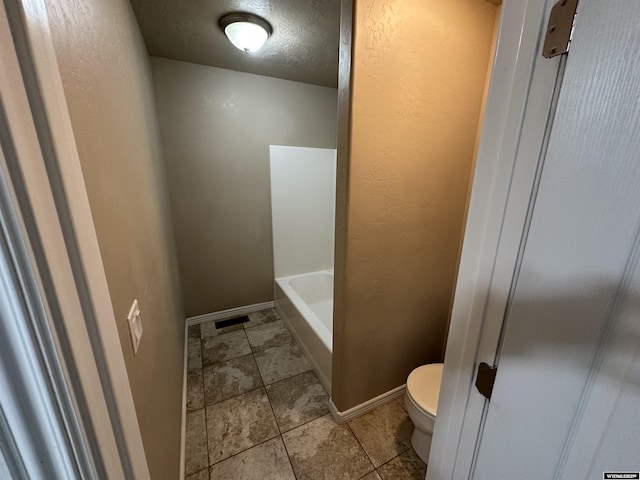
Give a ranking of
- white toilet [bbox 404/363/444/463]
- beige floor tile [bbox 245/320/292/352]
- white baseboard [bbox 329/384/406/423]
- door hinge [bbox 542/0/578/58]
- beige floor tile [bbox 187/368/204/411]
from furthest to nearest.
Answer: beige floor tile [bbox 245/320/292/352]
beige floor tile [bbox 187/368/204/411]
white baseboard [bbox 329/384/406/423]
white toilet [bbox 404/363/444/463]
door hinge [bbox 542/0/578/58]

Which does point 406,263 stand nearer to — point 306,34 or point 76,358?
point 76,358

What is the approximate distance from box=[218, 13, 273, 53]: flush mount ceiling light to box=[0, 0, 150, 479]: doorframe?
150cm

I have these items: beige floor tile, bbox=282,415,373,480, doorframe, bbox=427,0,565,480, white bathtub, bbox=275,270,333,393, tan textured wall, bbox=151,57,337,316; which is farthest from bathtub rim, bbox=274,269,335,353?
doorframe, bbox=427,0,565,480

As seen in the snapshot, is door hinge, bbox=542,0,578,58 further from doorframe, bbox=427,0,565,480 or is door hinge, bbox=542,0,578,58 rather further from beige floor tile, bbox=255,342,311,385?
beige floor tile, bbox=255,342,311,385

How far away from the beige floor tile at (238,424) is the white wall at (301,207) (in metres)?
1.37

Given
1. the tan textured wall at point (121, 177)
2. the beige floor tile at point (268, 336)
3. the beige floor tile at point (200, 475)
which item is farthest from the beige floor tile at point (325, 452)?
the beige floor tile at point (268, 336)

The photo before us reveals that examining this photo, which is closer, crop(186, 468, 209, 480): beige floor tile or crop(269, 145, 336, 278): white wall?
crop(186, 468, 209, 480): beige floor tile

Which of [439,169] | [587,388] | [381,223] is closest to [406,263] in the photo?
[381,223]

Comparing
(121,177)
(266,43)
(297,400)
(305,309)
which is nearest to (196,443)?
(297,400)

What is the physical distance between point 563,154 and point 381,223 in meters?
0.92

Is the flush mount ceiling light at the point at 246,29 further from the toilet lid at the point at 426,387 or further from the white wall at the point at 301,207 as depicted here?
the toilet lid at the point at 426,387

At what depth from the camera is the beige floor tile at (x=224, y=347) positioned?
7.03ft

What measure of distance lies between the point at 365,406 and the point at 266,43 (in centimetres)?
264

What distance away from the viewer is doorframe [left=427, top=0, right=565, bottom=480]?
47 centimetres
